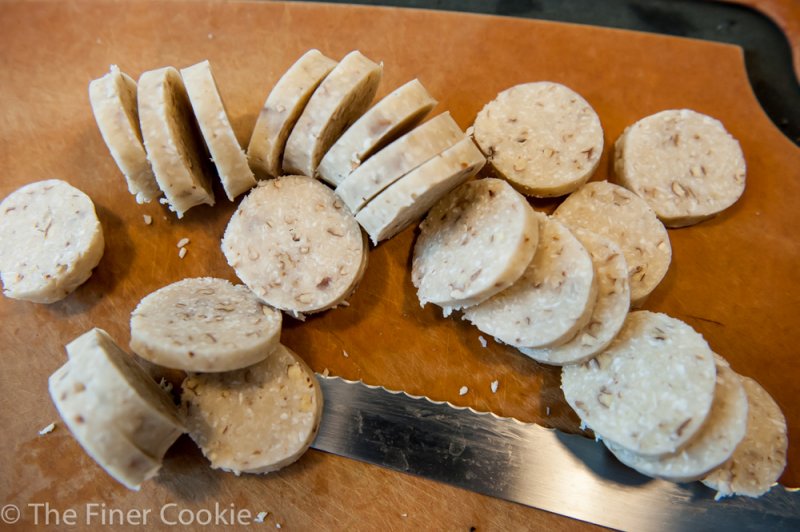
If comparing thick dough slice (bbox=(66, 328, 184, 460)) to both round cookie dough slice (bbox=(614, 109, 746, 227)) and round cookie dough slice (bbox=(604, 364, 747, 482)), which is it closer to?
round cookie dough slice (bbox=(604, 364, 747, 482))

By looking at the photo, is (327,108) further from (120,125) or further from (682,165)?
(682,165)

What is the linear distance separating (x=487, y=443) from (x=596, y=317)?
77 centimetres

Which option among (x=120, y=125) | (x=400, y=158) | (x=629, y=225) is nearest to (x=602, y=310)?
(x=629, y=225)

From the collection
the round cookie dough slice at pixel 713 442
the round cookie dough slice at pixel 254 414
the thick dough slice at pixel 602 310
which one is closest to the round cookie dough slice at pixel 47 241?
the round cookie dough slice at pixel 254 414

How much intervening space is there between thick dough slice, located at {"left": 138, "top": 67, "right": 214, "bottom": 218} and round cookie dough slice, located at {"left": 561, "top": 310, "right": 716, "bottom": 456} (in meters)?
1.99

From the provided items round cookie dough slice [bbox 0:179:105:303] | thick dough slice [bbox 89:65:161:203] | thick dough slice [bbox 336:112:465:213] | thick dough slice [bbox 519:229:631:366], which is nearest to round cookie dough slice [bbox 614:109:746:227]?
thick dough slice [bbox 519:229:631:366]

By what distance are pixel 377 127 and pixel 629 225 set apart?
1324mm

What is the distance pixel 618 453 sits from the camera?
2408 mm

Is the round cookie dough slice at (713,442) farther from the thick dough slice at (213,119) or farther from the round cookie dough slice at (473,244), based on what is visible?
the thick dough slice at (213,119)

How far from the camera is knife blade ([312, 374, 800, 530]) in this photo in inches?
95.8

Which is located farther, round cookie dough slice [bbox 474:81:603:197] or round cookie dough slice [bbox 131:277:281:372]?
round cookie dough slice [bbox 474:81:603:197]

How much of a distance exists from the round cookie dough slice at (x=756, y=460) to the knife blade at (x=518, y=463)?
0.10 metres

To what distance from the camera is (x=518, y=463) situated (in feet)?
8.34

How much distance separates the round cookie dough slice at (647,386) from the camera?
219cm
